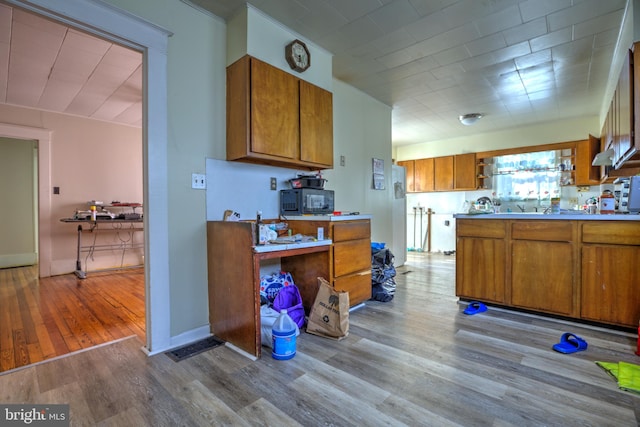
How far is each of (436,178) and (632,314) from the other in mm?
4798

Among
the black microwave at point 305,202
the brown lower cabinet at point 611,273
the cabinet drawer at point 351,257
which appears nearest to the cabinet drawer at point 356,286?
the cabinet drawer at point 351,257

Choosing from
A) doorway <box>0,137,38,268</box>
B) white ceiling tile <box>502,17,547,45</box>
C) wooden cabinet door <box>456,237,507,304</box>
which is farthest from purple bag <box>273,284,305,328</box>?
doorway <box>0,137,38,268</box>

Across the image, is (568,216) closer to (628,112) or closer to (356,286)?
(628,112)

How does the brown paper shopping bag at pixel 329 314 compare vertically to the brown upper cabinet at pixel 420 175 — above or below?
below

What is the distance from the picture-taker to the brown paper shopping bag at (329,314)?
2.29m

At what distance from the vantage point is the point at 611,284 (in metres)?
2.39

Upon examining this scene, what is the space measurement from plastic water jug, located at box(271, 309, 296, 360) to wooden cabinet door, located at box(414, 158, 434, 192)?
5.78 meters

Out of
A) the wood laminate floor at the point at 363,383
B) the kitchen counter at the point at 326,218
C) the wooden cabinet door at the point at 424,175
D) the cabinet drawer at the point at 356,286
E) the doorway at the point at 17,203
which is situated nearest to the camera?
the wood laminate floor at the point at 363,383

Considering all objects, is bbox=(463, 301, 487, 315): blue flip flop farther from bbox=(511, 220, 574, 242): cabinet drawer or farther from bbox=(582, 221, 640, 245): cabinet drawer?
bbox=(582, 221, 640, 245): cabinet drawer

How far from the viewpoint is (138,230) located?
17.7 ft

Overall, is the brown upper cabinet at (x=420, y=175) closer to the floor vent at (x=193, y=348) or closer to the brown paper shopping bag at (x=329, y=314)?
the brown paper shopping bag at (x=329, y=314)

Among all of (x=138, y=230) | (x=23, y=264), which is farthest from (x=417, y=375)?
(x=23, y=264)

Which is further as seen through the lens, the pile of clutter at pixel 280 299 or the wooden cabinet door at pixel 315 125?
the wooden cabinet door at pixel 315 125

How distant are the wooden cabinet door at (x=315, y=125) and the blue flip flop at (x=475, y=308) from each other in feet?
6.46
